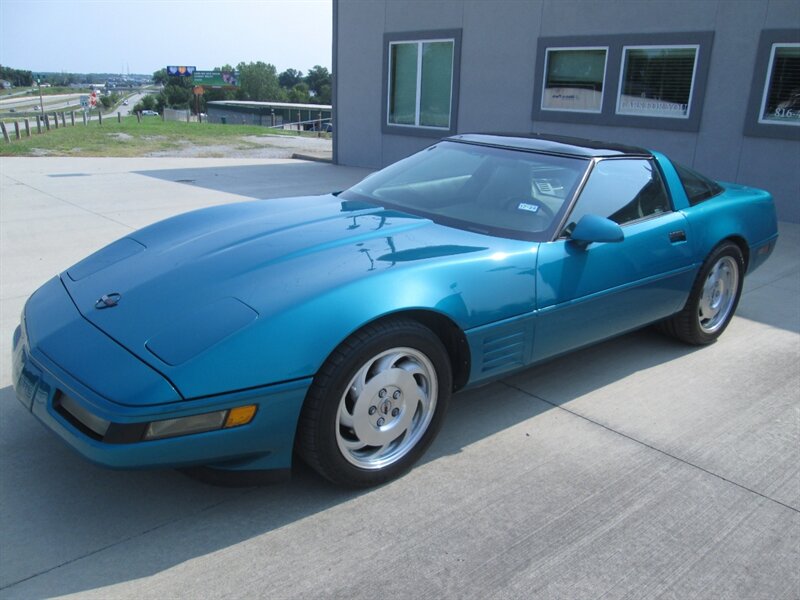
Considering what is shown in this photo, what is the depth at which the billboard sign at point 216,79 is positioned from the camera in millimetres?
125688

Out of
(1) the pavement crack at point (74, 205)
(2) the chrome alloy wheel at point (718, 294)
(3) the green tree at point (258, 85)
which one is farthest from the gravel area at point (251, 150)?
(3) the green tree at point (258, 85)

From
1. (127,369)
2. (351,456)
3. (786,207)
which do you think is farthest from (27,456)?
(786,207)

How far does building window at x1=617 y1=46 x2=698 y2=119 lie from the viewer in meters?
9.47

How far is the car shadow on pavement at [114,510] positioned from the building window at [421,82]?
401 inches

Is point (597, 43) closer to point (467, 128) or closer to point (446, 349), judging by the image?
point (467, 128)

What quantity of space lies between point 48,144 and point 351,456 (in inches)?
681

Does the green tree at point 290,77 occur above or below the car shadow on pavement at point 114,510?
above

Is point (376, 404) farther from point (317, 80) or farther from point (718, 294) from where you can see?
point (317, 80)

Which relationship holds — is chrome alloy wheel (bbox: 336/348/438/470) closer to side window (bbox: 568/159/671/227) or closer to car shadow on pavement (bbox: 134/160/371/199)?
side window (bbox: 568/159/671/227)

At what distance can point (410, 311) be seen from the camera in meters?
2.73

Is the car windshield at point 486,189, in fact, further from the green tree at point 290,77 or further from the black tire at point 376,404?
the green tree at point 290,77

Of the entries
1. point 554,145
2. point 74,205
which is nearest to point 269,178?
point 74,205

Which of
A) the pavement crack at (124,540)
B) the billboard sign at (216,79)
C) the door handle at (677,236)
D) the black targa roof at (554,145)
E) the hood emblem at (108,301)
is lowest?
the pavement crack at (124,540)

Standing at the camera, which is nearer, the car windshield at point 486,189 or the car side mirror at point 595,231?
the car side mirror at point 595,231
